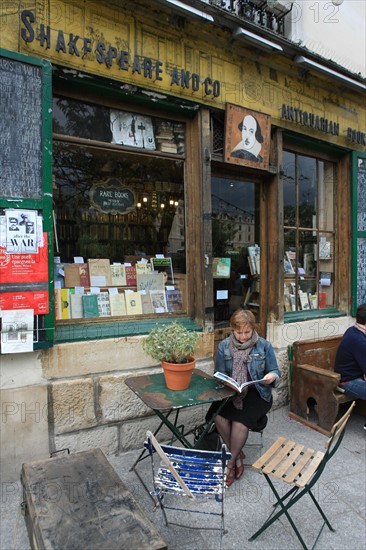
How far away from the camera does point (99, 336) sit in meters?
3.52

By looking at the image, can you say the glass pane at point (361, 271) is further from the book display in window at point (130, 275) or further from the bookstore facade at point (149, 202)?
the book display in window at point (130, 275)

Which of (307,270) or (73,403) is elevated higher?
(307,270)

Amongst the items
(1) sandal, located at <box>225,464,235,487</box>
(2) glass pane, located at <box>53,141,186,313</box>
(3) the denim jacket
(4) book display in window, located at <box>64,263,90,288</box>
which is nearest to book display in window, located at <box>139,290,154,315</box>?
(2) glass pane, located at <box>53,141,186,313</box>

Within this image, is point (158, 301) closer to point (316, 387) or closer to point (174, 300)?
point (174, 300)

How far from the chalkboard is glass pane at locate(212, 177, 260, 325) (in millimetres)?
2159

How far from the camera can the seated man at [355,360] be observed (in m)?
3.84

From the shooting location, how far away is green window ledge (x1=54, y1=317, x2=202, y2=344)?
3418mm

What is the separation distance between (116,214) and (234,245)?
156 cm

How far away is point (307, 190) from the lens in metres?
5.40

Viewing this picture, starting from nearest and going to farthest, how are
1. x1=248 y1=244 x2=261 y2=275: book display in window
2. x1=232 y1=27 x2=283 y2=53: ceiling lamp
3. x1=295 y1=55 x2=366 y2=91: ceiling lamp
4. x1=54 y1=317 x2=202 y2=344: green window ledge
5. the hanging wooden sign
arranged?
x1=54 y1=317 x2=202 y2=344: green window ledge < x1=232 y1=27 x2=283 y2=53: ceiling lamp < the hanging wooden sign < x1=295 y1=55 x2=366 y2=91: ceiling lamp < x1=248 y1=244 x2=261 y2=275: book display in window

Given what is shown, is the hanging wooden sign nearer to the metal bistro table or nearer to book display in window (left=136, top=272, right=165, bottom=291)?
book display in window (left=136, top=272, right=165, bottom=291)

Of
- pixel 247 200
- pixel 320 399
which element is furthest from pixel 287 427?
pixel 247 200

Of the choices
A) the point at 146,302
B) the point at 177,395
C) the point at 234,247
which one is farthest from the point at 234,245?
the point at 177,395

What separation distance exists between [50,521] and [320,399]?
2.97 meters
